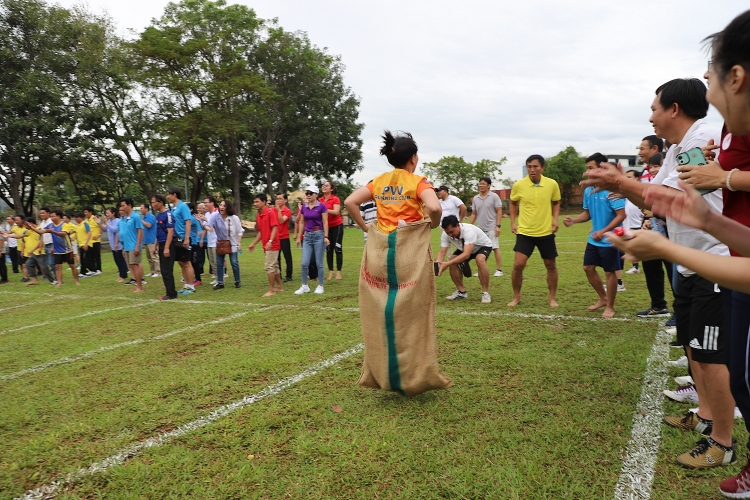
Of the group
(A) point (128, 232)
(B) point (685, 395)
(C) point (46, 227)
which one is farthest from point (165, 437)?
(C) point (46, 227)

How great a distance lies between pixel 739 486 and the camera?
2359mm

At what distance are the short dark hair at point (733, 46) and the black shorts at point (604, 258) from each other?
5.03m

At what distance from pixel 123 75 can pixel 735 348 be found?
105 ft

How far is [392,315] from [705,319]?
1.98m

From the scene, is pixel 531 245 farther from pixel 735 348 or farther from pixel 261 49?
pixel 261 49

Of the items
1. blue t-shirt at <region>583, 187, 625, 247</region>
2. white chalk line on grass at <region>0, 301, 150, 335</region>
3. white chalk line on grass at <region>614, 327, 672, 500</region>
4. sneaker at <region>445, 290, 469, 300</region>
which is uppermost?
blue t-shirt at <region>583, 187, 625, 247</region>

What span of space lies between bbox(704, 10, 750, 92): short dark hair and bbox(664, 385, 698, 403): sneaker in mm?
2797

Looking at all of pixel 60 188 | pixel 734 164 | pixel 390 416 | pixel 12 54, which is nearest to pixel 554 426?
pixel 390 416

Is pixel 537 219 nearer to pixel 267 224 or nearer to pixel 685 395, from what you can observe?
pixel 685 395

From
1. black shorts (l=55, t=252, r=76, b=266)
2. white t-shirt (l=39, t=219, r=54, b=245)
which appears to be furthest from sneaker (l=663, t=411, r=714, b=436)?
white t-shirt (l=39, t=219, r=54, b=245)

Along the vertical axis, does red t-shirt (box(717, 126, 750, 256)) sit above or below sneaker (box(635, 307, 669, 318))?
above

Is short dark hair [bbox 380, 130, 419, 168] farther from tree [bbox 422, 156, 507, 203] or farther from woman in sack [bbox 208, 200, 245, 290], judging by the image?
tree [bbox 422, 156, 507, 203]

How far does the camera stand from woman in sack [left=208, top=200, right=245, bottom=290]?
33.8 feet

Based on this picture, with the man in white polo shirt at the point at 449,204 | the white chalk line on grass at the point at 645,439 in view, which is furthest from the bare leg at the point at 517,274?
the white chalk line on grass at the point at 645,439
